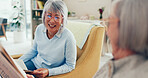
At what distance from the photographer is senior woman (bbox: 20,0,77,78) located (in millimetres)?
1299

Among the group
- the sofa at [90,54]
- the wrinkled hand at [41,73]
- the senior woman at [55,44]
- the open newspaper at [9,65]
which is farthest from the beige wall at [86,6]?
the open newspaper at [9,65]

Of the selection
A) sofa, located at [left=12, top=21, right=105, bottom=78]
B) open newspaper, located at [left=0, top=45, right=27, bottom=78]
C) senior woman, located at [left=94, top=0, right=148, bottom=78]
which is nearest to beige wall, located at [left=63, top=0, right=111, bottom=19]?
sofa, located at [left=12, top=21, right=105, bottom=78]

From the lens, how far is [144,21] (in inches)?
18.4

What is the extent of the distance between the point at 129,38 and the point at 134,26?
0.12 feet

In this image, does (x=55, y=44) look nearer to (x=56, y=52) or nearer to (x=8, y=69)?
(x=56, y=52)

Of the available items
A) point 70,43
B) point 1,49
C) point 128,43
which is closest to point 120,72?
point 128,43

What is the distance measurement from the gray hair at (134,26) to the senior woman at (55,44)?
0.83 meters

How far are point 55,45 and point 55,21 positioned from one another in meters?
0.19

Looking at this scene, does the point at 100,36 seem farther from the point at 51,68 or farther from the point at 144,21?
the point at 144,21

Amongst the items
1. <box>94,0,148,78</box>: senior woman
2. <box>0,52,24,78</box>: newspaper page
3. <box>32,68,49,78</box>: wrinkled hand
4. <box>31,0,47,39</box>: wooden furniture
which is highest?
<box>31,0,47,39</box>: wooden furniture

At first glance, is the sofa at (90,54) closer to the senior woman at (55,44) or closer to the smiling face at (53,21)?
the senior woman at (55,44)

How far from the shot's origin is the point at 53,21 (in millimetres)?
1333

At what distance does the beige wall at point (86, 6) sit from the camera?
3.91 m

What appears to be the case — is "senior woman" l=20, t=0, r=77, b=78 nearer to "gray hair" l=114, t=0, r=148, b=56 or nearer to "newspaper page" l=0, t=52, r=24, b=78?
"newspaper page" l=0, t=52, r=24, b=78
